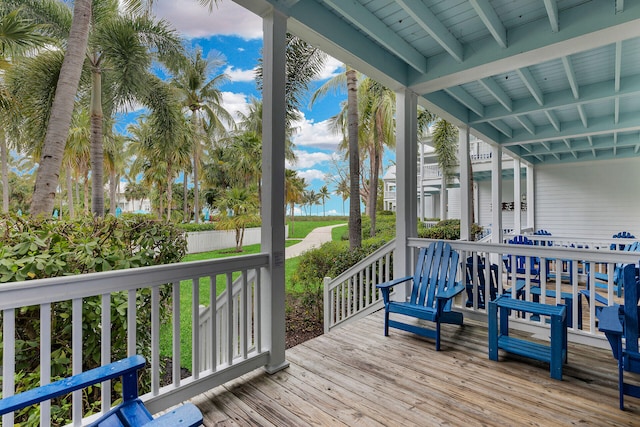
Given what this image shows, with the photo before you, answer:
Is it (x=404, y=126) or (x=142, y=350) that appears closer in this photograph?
(x=142, y=350)

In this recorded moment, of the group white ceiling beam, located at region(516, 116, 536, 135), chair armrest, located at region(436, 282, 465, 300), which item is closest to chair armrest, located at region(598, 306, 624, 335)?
chair armrest, located at region(436, 282, 465, 300)

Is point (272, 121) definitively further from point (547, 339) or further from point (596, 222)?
point (596, 222)

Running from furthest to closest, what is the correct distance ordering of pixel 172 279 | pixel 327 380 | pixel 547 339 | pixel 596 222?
pixel 596 222
pixel 547 339
pixel 327 380
pixel 172 279

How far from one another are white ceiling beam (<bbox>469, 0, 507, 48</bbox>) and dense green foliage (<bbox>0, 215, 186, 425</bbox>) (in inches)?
148

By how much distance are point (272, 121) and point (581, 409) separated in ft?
10.3

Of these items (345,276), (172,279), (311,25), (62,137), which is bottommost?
(345,276)

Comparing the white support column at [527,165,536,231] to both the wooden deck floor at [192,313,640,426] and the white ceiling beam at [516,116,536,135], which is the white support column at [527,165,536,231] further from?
the wooden deck floor at [192,313,640,426]

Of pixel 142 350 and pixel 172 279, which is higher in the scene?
pixel 172 279

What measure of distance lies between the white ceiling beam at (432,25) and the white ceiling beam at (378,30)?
378 millimetres

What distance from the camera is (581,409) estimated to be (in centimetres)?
212

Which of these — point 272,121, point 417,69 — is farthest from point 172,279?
point 417,69

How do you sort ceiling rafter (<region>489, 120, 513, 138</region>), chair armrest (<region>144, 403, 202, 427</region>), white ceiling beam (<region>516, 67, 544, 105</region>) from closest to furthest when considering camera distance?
1. chair armrest (<region>144, 403, 202, 427</region>)
2. white ceiling beam (<region>516, 67, 544, 105</region>)
3. ceiling rafter (<region>489, 120, 513, 138</region>)

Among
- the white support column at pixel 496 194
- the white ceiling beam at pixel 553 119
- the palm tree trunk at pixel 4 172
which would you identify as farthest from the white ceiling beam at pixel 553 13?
the palm tree trunk at pixel 4 172

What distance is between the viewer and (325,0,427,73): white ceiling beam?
2873mm
